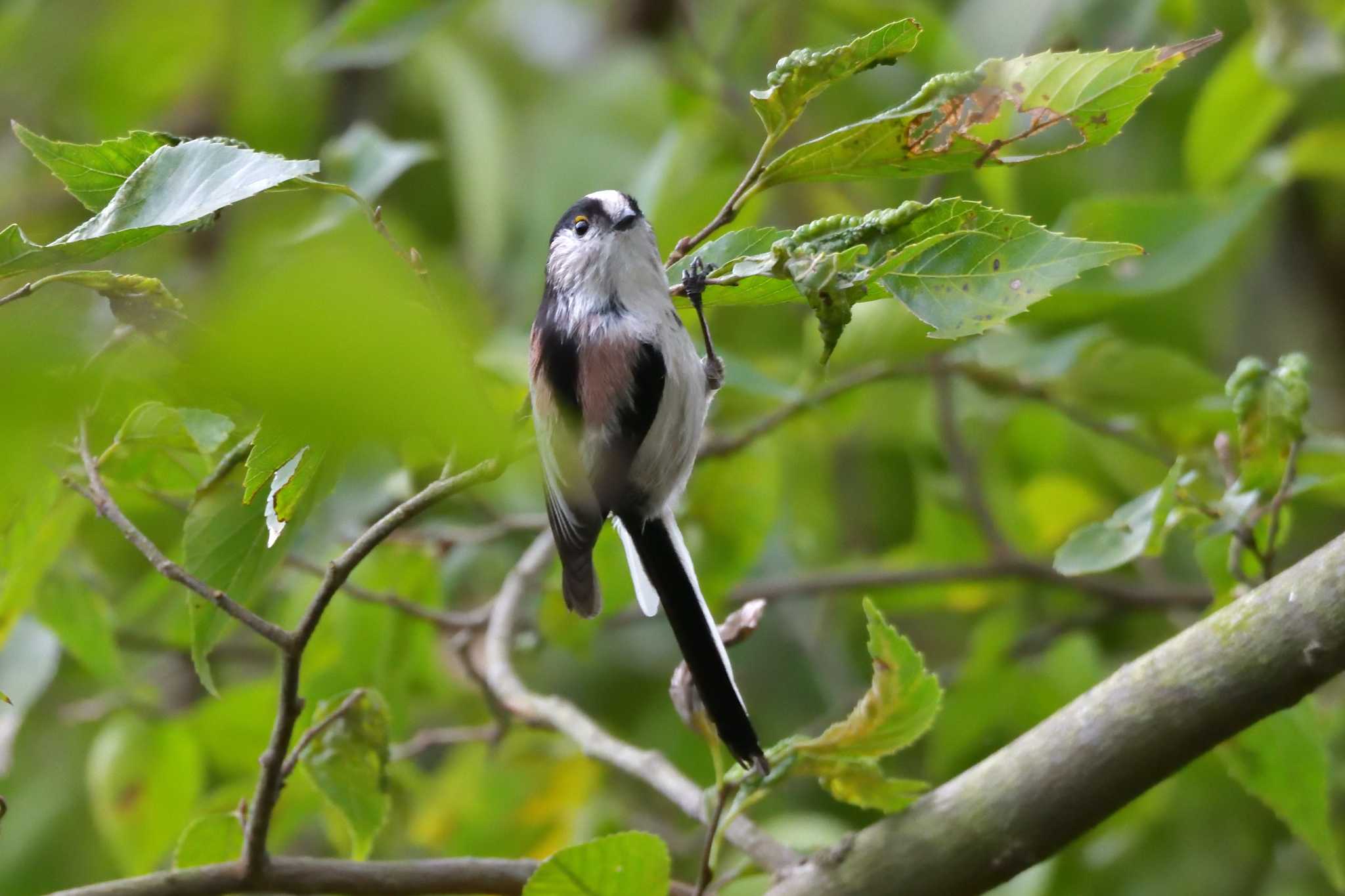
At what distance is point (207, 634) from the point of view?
1.09 meters

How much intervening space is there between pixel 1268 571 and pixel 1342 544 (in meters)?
0.20

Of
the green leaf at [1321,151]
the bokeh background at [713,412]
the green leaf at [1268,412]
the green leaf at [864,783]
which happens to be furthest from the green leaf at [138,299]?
the green leaf at [1321,151]

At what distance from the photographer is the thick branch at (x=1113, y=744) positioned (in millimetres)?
1015

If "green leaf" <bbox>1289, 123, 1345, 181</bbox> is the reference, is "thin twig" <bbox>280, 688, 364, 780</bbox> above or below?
below

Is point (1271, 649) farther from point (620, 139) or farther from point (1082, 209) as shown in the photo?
point (620, 139)

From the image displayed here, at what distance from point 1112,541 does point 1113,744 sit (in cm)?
29

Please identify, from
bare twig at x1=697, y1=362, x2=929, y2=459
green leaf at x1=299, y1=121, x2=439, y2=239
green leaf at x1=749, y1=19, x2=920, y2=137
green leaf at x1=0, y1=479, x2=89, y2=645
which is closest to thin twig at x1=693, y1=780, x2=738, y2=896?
green leaf at x1=749, y1=19, x2=920, y2=137

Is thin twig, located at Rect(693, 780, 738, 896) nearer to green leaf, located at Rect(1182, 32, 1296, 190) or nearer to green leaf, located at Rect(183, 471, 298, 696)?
green leaf, located at Rect(183, 471, 298, 696)

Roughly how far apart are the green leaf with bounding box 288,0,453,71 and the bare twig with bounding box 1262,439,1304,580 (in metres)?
1.61

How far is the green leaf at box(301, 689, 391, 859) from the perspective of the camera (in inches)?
50.1

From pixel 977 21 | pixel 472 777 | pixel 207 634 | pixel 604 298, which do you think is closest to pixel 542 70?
pixel 977 21

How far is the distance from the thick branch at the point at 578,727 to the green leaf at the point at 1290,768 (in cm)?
45

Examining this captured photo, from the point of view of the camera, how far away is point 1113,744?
3.45 ft

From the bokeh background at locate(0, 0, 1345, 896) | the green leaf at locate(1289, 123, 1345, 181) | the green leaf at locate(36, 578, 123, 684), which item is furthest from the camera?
the green leaf at locate(1289, 123, 1345, 181)
